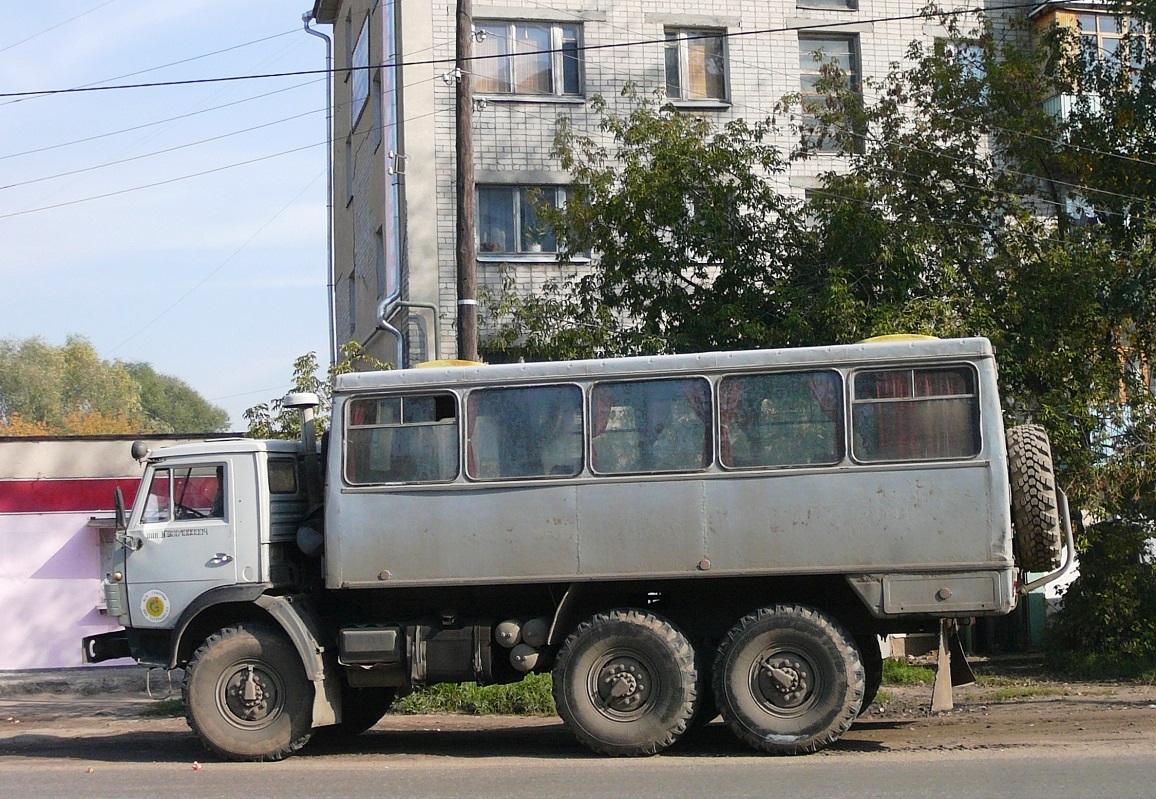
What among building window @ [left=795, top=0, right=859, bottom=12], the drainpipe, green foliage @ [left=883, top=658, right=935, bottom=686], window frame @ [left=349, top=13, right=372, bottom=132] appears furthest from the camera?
window frame @ [left=349, top=13, right=372, bottom=132]

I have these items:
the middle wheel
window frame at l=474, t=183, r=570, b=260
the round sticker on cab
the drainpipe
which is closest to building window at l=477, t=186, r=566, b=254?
window frame at l=474, t=183, r=570, b=260

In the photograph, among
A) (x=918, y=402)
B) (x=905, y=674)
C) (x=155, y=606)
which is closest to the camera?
(x=918, y=402)

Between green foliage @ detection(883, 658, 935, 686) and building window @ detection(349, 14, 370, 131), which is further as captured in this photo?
building window @ detection(349, 14, 370, 131)

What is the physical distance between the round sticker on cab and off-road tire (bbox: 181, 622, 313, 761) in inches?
19.1

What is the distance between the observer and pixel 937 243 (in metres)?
16.0

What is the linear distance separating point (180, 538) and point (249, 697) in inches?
57.7

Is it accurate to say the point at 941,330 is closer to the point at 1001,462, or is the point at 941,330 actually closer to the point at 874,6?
the point at 1001,462

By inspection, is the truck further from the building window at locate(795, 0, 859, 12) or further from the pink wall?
the building window at locate(795, 0, 859, 12)

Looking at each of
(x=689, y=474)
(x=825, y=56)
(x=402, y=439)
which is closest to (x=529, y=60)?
(x=825, y=56)

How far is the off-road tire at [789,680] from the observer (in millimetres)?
9672

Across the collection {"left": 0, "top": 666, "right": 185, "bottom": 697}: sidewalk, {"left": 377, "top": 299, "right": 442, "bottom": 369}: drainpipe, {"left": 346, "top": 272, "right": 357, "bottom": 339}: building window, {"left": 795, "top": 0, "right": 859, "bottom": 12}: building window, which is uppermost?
{"left": 795, "top": 0, "right": 859, "bottom": 12}: building window

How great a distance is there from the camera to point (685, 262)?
16.3 m

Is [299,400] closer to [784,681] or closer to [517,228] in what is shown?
[784,681]

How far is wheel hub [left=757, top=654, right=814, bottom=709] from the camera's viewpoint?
9.73 meters
